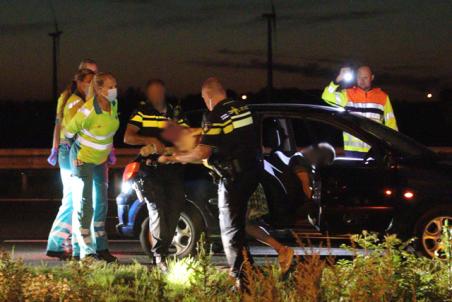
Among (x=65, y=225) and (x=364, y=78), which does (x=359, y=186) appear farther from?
(x=65, y=225)

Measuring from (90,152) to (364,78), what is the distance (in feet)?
10.9

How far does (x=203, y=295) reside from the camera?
6555 mm

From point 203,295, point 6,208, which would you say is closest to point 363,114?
point 203,295

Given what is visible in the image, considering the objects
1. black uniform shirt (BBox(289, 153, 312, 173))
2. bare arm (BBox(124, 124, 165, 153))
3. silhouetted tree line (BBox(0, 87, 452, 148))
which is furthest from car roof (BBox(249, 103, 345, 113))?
silhouetted tree line (BBox(0, 87, 452, 148))

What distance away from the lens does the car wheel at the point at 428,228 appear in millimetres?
9523

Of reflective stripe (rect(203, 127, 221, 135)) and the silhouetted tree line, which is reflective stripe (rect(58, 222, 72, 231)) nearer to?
reflective stripe (rect(203, 127, 221, 135))

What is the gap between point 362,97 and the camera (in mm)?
11156

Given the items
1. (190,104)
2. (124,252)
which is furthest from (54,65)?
(124,252)

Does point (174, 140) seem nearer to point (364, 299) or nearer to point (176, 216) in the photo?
point (176, 216)

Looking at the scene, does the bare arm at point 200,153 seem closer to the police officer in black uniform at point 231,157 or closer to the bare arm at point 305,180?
the police officer in black uniform at point 231,157

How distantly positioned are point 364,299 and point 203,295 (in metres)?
1.23

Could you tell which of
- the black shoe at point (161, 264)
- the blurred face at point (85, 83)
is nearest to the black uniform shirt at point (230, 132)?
the black shoe at point (161, 264)

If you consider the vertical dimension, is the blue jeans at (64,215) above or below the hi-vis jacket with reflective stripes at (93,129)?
below

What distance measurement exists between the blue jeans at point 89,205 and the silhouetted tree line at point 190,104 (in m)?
30.9
